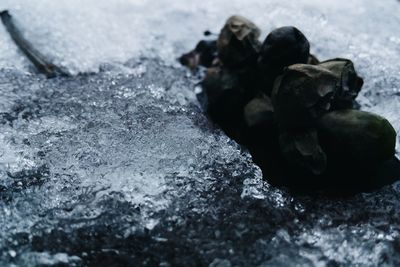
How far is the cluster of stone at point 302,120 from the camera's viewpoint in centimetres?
155

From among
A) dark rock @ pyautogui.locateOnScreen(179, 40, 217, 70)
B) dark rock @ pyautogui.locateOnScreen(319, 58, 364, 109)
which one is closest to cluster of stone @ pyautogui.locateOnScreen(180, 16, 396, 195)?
dark rock @ pyautogui.locateOnScreen(319, 58, 364, 109)

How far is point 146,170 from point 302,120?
555 millimetres

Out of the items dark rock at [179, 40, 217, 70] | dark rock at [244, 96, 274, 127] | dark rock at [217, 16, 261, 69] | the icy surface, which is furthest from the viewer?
dark rock at [179, 40, 217, 70]

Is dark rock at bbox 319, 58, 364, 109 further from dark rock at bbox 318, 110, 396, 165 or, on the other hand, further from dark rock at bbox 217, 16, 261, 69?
dark rock at bbox 217, 16, 261, 69

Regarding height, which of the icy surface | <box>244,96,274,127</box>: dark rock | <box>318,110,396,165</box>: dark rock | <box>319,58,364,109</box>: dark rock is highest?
<box>319,58,364,109</box>: dark rock

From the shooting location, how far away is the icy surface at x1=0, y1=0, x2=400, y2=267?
1371 millimetres

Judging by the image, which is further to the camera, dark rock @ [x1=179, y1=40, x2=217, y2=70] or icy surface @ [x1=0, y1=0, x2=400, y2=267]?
dark rock @ [x1=179, y1=40, x2=217, y2=70]

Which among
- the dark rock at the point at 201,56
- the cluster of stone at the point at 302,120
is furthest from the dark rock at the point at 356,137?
the dark rock at the point at 201,56

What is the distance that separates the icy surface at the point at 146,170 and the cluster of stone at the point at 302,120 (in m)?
0.08

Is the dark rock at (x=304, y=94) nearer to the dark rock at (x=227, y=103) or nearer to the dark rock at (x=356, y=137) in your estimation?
the dark rock at (x=356, y=137)

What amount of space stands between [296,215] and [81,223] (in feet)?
2.20

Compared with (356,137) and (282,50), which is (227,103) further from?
(356,137)

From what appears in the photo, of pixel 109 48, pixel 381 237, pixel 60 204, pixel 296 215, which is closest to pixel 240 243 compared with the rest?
pixel 296 215

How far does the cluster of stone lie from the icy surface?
78 millimetres
